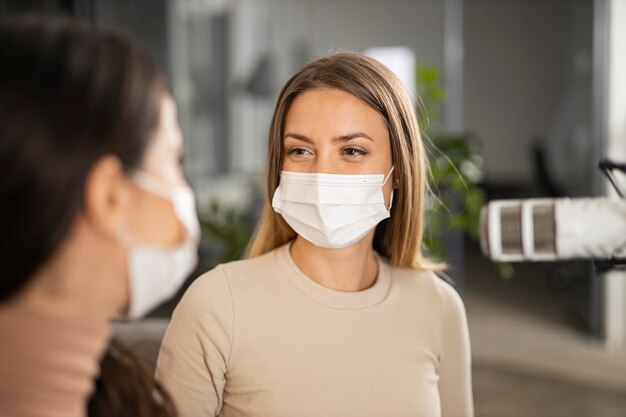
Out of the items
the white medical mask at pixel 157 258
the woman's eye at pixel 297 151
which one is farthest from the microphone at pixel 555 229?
the white medical mask at pixel 157 258

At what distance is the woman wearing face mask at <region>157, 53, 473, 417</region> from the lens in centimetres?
131

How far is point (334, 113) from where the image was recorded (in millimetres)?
1363

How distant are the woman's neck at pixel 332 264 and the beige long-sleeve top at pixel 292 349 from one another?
31 millimetres

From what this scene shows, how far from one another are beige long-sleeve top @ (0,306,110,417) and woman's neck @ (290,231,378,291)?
2.39ft

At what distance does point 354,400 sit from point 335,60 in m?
0.66

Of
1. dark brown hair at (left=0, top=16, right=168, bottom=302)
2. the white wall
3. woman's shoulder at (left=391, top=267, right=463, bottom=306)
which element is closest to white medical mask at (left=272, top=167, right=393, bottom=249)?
woman's shoulder at (left=391, top=267, right=463, bottom=306)

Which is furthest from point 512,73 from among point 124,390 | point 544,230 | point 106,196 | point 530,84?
point 106,196

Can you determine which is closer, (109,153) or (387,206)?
(109,153)

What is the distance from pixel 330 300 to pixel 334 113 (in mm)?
366

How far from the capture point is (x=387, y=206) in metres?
1.46

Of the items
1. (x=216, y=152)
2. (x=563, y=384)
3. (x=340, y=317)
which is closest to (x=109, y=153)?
(x=340, y=317)

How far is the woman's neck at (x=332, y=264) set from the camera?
56.7 inches

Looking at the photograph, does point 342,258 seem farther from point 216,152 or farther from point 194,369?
point 216,152

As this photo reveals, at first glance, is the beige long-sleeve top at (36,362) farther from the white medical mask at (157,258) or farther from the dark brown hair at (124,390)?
the dark brown hair at (124,390)
